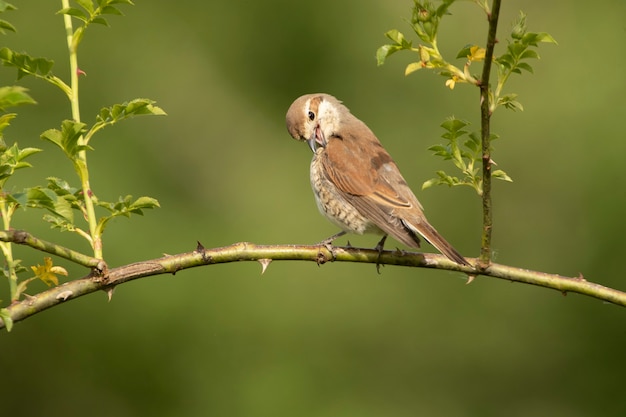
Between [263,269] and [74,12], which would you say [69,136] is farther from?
[263,269]

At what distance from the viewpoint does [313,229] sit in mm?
8531

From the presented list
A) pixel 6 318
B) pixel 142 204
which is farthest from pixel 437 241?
pixel 6 318

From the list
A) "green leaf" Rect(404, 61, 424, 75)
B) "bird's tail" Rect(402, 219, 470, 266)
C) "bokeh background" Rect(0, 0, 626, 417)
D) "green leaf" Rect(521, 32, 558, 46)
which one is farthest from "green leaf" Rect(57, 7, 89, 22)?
"bokeh background" Rect(0, 0, 626, 417)

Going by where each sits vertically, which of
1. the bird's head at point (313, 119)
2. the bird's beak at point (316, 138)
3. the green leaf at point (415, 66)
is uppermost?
the bird's head at point (313, 119)

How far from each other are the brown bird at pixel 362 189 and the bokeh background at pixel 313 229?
2.49 m

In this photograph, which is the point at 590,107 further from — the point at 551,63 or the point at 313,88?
the point at 313,88

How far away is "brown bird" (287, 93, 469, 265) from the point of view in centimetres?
455

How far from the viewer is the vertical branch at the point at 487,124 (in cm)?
239

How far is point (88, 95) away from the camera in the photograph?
28.9 feet

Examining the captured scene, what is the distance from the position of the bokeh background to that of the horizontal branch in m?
4.27

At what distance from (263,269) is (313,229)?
5.28 meters

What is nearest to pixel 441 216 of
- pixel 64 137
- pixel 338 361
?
pixel 338 361

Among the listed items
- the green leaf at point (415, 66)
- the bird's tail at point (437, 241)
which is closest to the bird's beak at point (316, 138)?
the bird's tail at point (437, 241)

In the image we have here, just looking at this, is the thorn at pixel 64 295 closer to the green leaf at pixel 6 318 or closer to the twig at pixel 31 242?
the twig at pixel 31 242
